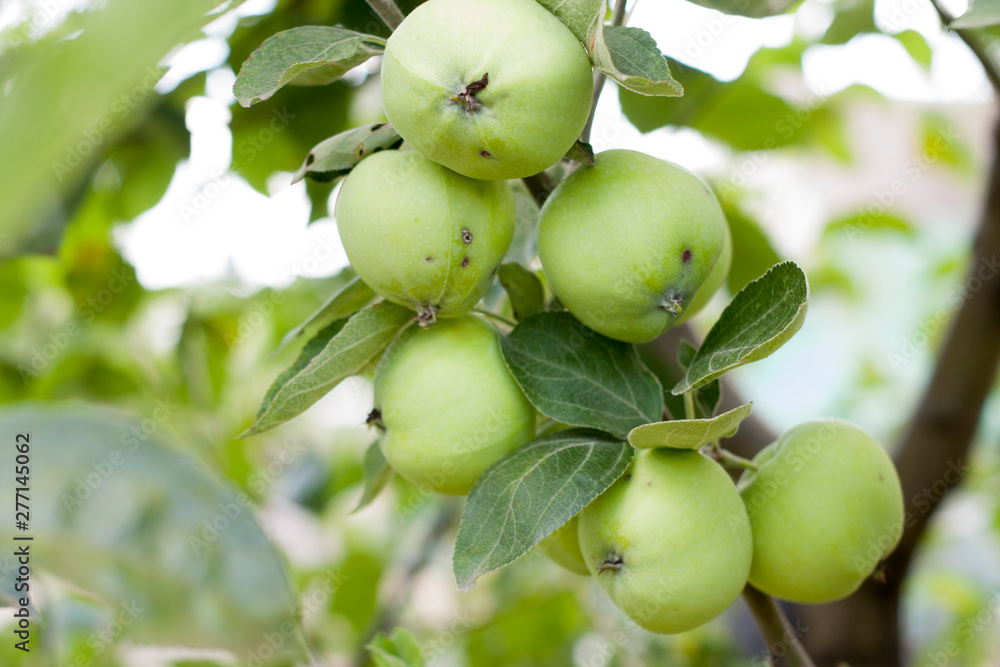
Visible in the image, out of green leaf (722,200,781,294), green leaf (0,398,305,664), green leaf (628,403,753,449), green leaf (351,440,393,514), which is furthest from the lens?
green leaf (722,200,781,294)

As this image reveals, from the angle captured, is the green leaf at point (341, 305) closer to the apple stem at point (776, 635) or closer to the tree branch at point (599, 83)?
the tree branch at point (599, 83)

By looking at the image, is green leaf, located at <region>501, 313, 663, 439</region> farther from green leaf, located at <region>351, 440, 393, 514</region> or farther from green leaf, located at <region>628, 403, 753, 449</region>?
green leaf, located at <region>351, 440, 393, 514</region>

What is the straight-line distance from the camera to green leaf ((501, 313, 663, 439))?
0.57 m

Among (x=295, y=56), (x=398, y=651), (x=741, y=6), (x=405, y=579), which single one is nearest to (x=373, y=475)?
(x=398, y=651)

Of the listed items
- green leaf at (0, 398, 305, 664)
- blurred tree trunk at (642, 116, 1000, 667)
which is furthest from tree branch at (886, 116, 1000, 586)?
green leaf at (0, 398, 305, 664)

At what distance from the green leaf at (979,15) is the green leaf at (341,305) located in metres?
0.45

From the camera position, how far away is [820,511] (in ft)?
1.95

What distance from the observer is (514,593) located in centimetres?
151

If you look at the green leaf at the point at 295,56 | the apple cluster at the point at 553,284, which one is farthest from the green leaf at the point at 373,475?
the green leaf at the point at 295,56

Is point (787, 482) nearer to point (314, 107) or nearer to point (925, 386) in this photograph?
point (925, 386)

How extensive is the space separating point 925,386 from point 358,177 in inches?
→ 33.9

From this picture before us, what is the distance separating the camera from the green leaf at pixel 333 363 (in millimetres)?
549

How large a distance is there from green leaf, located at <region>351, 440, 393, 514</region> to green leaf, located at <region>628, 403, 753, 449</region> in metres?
0.27

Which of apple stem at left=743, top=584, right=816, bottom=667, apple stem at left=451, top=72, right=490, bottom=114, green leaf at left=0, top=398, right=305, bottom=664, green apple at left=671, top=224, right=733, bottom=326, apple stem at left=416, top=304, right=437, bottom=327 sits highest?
apple stem at left=451, top=72, right=490, bottom=114
